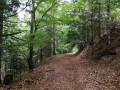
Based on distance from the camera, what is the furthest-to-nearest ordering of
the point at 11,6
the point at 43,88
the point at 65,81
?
the point at 11,6 < the point at 65,81 < the point at 43,88

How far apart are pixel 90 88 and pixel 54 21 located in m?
7.10

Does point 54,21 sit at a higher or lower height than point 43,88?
higher

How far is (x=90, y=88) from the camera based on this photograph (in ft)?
15.9

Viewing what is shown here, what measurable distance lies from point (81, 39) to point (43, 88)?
32.7 feet

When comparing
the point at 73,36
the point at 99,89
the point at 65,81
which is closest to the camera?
the point at 99,89

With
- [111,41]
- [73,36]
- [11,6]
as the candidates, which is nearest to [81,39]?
[73,36]

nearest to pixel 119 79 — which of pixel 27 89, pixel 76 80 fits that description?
pixel 76 80

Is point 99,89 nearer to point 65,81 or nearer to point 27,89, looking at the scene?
point 65,81

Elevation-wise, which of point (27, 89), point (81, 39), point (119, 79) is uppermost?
point (81, 39)

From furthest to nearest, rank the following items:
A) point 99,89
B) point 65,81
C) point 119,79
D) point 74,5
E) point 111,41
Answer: point 74,5, point 111,41, point 65,81, point 119,79, point 99,89

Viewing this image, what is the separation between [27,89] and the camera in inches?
209

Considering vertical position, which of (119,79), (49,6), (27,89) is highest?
(49,6)

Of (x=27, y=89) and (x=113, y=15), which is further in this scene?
Result: (x=113, y=15)

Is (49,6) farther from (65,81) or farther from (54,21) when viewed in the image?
(65,81)
